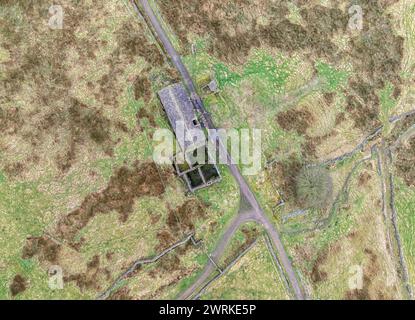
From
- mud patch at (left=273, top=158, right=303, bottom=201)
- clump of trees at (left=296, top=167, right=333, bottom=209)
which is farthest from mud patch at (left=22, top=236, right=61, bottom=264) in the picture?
clump of trees at (left=296, top=167, right=333, bottom=209)

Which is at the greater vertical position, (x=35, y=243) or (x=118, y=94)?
(x=118, y=94)

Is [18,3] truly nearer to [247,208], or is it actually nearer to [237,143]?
[237,143]

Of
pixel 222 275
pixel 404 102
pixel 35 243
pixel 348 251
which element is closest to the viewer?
pixel 35 243

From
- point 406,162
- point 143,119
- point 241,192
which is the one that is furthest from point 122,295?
point 406,162

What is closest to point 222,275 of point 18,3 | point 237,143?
point 237,143

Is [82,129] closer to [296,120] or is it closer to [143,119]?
[143,119]

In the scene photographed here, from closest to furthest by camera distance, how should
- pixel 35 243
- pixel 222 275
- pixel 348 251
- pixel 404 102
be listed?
pixel 35 243 < pixel 222 275 < pixel 348 251 < pixel 404 102
